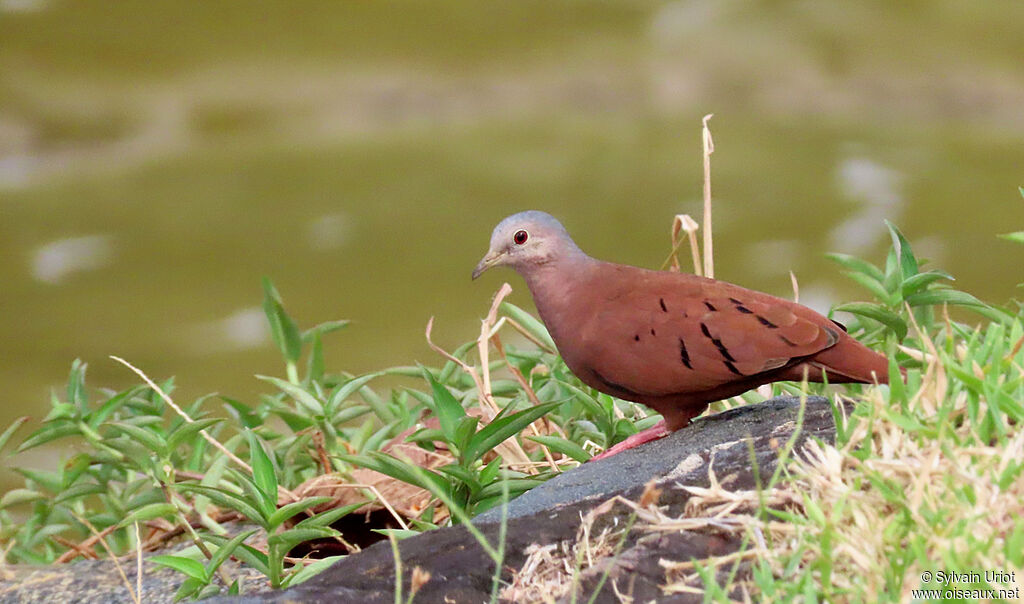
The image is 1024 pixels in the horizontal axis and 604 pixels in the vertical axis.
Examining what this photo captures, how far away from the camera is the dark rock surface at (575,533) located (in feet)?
5.36

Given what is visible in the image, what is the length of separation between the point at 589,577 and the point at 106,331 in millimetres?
3860

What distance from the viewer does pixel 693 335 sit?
2227 mm

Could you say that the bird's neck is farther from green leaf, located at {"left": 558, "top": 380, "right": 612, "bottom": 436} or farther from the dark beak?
green leaf, located at {"left": 558, "top": 380, "right": 612, "bottom": 436}

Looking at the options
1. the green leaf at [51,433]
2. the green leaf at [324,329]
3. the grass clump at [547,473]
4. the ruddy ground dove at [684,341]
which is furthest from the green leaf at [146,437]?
the ruddy ground dove at [684,341]

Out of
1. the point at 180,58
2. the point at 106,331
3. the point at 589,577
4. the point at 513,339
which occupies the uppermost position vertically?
the point at 180,58

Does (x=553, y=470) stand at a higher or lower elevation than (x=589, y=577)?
lower

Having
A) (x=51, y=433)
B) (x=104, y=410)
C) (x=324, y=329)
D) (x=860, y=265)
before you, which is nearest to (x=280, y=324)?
→ (x=324, y=329)

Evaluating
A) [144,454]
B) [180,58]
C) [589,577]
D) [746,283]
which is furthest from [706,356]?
[180,58]

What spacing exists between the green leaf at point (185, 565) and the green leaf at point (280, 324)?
36.2 inches

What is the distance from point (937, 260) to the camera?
503 cm

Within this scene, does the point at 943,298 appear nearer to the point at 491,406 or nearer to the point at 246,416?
the point at 491,406

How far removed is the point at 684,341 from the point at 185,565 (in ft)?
3.12

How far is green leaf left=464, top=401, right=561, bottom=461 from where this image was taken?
7.19 feet

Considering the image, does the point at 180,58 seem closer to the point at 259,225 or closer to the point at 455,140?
the point at 259,225
